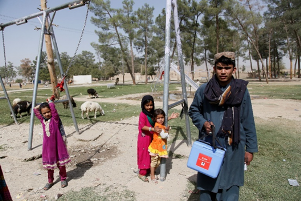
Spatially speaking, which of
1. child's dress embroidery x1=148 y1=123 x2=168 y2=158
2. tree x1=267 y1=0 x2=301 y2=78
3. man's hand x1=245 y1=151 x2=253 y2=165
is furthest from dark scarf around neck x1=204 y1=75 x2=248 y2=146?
tree x1=267 y1=0 x2=301 y2=78

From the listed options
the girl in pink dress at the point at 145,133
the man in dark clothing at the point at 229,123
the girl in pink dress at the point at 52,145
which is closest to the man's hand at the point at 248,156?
the man in dark clothing at the point at 229,123

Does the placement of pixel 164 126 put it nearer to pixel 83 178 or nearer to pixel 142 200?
pixel 142 200

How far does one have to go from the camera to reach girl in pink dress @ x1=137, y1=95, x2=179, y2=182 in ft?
11.3

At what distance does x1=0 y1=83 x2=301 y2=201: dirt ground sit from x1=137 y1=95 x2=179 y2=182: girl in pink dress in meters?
0.24

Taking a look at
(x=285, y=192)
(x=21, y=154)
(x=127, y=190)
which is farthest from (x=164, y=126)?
(x=21, y=154)

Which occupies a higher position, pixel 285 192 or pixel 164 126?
pixel 164 126

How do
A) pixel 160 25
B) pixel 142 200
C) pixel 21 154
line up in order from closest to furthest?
pixel 142 200 < pixel 21 154 < pixel 160 25

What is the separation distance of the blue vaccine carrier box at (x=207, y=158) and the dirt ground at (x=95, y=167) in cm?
106

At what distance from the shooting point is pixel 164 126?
3439mm

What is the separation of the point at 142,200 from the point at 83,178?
4.14ft

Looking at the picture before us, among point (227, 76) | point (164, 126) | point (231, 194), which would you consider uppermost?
point (227, 76)

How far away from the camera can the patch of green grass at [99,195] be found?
10.0 ft

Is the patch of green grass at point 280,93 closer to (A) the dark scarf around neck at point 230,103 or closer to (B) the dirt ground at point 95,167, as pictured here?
(B) the dirt ground at point 95,167

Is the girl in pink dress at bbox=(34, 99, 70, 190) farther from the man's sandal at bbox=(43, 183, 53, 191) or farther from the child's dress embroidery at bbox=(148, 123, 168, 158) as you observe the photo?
the child's dress embroidery at bbox=(148, 123, 168, 158)
